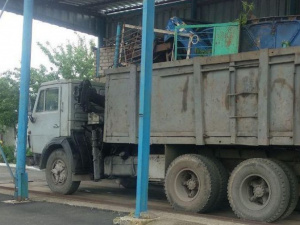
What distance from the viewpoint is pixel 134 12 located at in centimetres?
1772

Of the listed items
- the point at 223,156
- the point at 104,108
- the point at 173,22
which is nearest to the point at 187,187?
the point at 223,156

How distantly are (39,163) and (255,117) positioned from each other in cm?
586

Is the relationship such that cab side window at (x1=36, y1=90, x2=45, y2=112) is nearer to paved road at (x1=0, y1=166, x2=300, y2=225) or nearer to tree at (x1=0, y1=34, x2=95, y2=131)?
paved road at (x1=0, y1=166, x2=300, y2=225)

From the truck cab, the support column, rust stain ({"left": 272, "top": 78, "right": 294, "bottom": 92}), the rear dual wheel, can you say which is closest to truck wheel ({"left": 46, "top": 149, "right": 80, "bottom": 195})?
the truck cab

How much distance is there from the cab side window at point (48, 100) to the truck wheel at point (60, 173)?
3.52ft

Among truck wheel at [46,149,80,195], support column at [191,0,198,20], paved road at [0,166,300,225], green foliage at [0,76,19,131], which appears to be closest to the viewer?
paved road at [0,166,300,225]

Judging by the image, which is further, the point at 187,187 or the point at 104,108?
the point at 104,108

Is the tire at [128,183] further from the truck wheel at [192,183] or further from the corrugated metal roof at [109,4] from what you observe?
the corrugated metal roof at [109,4]

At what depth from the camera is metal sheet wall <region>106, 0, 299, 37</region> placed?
13977 millimetres

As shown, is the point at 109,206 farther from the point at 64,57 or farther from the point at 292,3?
the point at 64,57

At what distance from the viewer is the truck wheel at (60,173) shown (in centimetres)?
993

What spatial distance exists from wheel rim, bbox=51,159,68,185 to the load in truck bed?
1.63 metres

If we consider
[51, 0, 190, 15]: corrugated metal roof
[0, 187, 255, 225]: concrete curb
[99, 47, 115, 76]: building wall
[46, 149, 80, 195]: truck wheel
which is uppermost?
[51, 0, 190, 15]: corrugated metal roof

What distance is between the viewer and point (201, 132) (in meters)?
7.57
